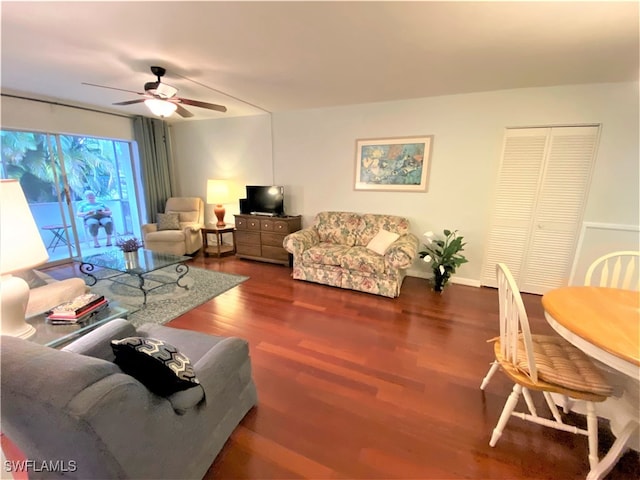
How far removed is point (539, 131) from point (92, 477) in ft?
14.2

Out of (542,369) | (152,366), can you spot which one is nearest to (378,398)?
(542,369)

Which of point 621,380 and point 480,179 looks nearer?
point 621,380

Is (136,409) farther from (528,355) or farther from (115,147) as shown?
(115,147)

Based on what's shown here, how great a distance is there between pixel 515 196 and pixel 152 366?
12.6 feet

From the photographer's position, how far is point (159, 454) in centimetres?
100

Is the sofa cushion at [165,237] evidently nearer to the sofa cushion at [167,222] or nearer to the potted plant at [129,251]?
the sofa cushion at [167,222]

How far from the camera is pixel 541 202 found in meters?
3.19

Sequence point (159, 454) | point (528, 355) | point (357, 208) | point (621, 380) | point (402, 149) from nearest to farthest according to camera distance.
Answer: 1. point (159, 454)
2. point (528, 355)
3. point (621, 380)
4. point (402, 149)
5. point (357, 208)

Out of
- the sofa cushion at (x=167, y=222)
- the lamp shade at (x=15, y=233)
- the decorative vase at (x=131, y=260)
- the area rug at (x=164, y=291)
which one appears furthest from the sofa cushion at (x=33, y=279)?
the sofa cushion at (x=167, y=222)

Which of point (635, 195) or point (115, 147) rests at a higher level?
point (115, 147)

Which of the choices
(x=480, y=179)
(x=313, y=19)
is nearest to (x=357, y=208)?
(x=480, y=179)

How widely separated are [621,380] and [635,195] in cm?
242

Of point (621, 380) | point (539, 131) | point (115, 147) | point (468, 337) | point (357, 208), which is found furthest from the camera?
point (115, 147)

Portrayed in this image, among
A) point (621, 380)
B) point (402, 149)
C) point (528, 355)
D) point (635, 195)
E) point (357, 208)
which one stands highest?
point (402, 149)
